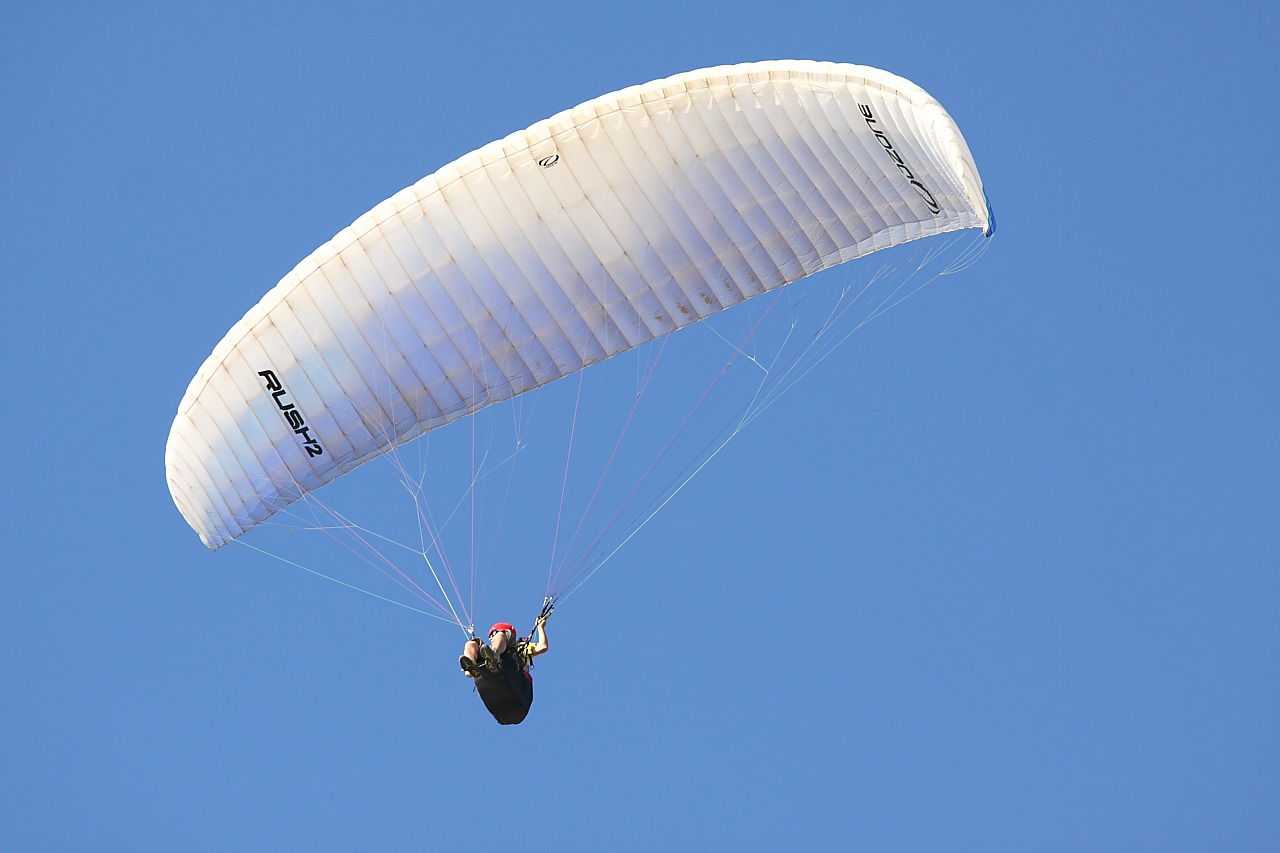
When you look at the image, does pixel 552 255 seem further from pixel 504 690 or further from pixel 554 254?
pixel 504 690

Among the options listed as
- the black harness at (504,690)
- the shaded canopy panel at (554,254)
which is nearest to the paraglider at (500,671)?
the black harness at (504,690)

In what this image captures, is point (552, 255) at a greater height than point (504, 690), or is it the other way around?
point (552, 255)

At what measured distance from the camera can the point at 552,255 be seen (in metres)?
22.4

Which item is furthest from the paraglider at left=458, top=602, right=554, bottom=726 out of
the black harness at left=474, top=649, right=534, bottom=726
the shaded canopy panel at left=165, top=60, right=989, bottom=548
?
the shaded canopy panel at left=165, top=60, right=989, bottom=548

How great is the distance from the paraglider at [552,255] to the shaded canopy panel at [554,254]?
2 cm

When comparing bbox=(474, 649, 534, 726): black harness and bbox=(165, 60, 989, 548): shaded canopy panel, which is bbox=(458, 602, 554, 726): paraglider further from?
bbox=(165, 60, 989, 548): shaded canopy panel

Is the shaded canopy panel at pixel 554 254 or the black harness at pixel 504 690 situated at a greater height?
the shaded canopy panel at pixel 554 254

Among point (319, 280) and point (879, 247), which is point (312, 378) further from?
point (879, 247)

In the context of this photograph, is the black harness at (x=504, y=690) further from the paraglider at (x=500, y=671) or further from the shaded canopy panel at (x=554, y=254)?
the shaded canopy panel at (x=554, y=254)

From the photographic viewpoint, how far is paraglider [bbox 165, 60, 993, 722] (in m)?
21.8

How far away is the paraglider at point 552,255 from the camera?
21.8m

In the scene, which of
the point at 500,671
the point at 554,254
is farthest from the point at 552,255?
the point at 500,671

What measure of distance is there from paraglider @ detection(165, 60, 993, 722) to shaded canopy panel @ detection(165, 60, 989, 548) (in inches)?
0.8

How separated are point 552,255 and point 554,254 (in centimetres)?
2
